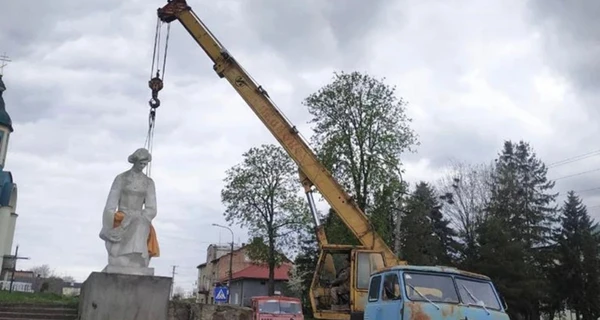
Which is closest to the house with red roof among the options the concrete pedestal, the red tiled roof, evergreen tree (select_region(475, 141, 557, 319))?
the red tiled roof

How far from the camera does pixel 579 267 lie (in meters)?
37.1

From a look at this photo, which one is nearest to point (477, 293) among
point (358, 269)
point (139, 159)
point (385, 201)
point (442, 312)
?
point (442, 312)

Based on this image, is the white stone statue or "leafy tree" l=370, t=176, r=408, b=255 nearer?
the white stone statue

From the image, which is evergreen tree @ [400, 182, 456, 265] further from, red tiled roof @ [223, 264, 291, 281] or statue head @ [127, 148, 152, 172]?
statue head @ [127, 148, 152, 172]

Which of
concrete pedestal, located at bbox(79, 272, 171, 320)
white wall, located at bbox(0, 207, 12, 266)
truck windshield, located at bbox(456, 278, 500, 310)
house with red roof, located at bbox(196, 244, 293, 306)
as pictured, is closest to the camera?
truck windshield, located at bbox(456, 278, 500, 310)

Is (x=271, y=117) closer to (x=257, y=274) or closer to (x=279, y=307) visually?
(x=279, y=307)

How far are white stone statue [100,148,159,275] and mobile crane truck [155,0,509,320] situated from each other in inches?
157

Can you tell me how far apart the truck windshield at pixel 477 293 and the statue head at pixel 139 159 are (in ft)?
20.0

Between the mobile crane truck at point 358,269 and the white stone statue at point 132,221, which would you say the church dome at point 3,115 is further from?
the white stone statue at point 132,221

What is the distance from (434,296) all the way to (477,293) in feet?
2.60

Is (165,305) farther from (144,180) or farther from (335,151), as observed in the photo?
(335,151)

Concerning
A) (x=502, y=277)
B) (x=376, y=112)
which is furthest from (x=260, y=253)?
(x=502, y=277)

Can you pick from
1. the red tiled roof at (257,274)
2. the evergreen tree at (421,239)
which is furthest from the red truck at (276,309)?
the red tiled roof at (257,274)

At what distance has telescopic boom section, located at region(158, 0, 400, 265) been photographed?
1808cm
